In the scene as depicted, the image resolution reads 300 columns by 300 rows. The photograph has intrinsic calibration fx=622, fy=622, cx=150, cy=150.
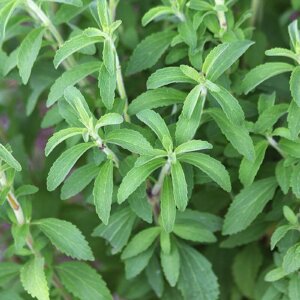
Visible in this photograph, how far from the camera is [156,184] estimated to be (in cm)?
98

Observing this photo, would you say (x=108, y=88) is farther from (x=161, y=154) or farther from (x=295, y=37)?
(x=295, y=37)

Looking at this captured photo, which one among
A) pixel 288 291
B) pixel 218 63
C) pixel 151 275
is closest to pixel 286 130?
pixel 218 63

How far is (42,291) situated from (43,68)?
1.37 feet

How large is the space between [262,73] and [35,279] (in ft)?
1.46

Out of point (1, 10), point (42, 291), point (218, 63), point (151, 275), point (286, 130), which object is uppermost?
point (1, 10)

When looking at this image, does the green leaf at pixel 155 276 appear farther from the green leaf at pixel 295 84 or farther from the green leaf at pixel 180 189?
the green leaf at pixel 295 84

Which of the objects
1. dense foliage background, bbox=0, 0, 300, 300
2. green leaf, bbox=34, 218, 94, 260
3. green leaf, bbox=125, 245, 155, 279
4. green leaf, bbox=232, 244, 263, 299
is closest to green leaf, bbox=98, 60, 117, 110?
dense foliage background, bbox=0, 0, 300, 300

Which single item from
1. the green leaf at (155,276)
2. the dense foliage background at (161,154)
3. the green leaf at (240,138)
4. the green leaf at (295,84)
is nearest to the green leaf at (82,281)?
the dense foliage background at (161,154)

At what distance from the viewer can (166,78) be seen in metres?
0.85

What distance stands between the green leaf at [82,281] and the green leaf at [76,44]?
36 cm

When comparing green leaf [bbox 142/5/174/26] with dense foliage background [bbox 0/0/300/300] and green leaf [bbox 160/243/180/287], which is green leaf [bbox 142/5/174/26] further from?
green leaf [bbox 160/243/180/287]

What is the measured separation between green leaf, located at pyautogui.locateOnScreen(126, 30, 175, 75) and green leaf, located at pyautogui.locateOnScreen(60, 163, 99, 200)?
0.18 meters

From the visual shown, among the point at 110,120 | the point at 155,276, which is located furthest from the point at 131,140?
the point at 155,276

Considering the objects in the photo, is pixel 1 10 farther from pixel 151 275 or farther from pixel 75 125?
pixel 151 275
